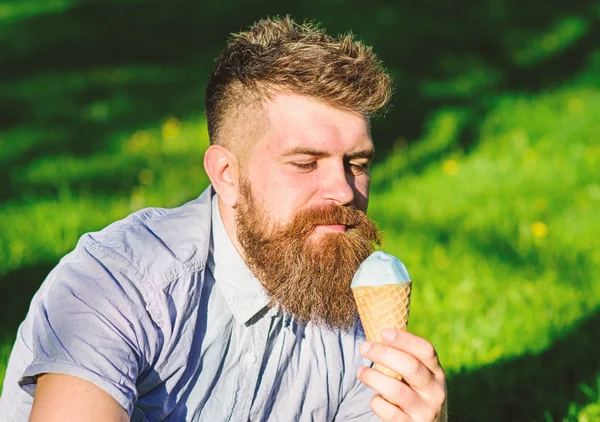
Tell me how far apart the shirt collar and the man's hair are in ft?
1.29

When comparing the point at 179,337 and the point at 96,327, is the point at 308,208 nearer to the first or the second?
the point at 179,337

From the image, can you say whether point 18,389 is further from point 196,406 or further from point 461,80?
point 461,80

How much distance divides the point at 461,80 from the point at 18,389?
6.90 m

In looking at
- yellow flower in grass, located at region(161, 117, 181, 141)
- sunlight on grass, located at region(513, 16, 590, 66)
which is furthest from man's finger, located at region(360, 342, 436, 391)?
sunlight on grass, located at region(513, 16, 590, 66)

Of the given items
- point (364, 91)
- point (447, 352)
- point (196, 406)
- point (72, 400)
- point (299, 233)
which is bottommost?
point (447, 352)

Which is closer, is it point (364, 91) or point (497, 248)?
point (364, 91)

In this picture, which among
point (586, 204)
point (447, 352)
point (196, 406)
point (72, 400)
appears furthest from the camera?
point (586, 204)

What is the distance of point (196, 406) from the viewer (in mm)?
2695

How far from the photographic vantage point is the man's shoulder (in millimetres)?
2572

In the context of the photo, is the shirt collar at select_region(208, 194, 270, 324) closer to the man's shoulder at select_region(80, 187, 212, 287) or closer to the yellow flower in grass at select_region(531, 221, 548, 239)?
the man's shoulder at select_region(80, 187, 212, 287)

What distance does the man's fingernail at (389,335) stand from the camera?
2.25 metres

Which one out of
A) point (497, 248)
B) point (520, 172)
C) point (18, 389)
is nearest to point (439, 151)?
point (520, 172)

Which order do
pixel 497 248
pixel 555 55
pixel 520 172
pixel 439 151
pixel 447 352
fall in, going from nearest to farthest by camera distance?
pixel 447 352 < pixel 497 248 < pixel 520 172 < pixel 439 151 < pixel 555 55

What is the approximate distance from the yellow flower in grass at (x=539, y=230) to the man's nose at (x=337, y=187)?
118 inches
